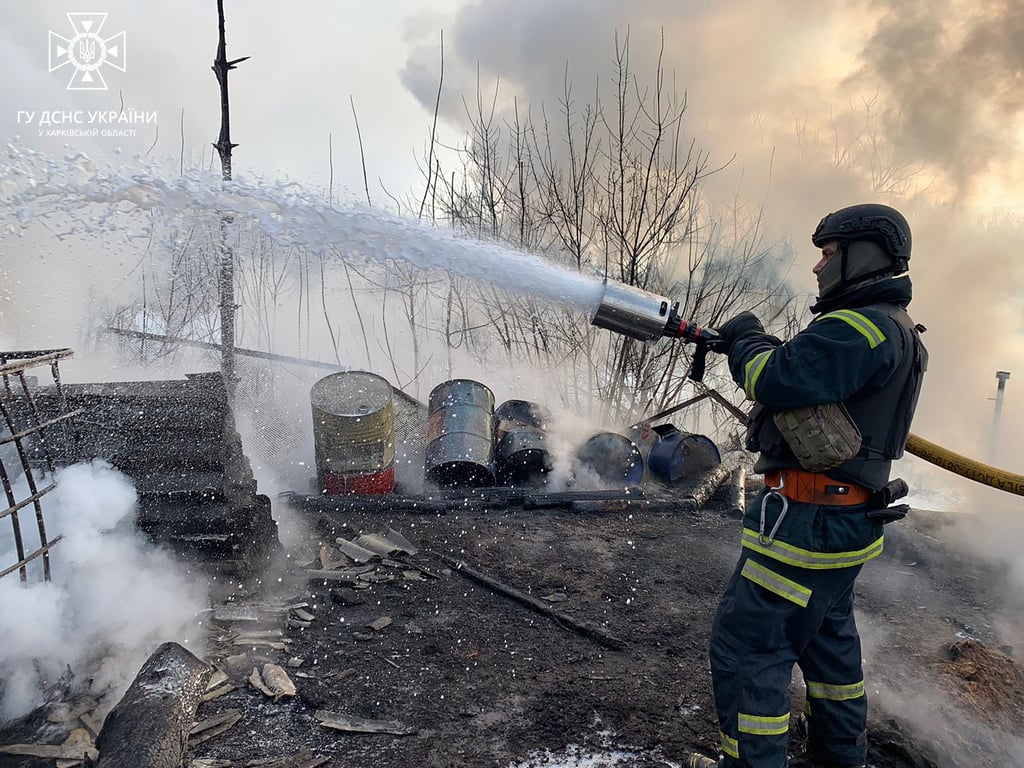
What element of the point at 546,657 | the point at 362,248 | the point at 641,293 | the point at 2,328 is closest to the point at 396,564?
the point at 546,657

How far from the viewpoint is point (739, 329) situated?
282 centimetres

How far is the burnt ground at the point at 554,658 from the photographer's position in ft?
9.80

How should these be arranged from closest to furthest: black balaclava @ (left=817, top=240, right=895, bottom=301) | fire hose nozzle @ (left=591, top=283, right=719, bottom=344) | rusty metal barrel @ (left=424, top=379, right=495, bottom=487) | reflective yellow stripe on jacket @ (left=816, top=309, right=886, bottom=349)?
reflective yellow stripe on jacket @ (left=816, top=309, right=886, bottom=349) → black balaclava @ (left=817, top=240, right=895, bottom=301) → fire hose nozzle @ (left=591, top=283, right=719, bottom=344) → rusty metal barrel @ (left=424, top=379, right=495, bottom=487)

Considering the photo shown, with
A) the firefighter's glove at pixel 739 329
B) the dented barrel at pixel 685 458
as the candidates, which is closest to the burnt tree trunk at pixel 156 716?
the firefighter's glove at pixel 739 329

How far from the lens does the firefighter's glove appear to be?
278cm

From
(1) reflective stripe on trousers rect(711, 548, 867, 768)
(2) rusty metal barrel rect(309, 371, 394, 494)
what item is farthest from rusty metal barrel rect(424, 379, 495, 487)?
(1) reflective stripe on trousers rect(711, 548, 867, 768)

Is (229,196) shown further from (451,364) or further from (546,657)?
(451,364)

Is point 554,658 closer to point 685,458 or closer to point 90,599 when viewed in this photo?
point 90,599

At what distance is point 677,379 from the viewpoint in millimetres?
9883

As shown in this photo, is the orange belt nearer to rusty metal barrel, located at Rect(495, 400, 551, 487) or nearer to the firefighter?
the firefighter

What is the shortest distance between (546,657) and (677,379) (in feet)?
22.3

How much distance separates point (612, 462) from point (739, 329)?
15.6 feet

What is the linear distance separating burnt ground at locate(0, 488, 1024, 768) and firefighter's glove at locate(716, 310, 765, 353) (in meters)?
1.93

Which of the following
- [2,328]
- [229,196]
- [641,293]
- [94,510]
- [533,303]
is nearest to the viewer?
[641,293]
